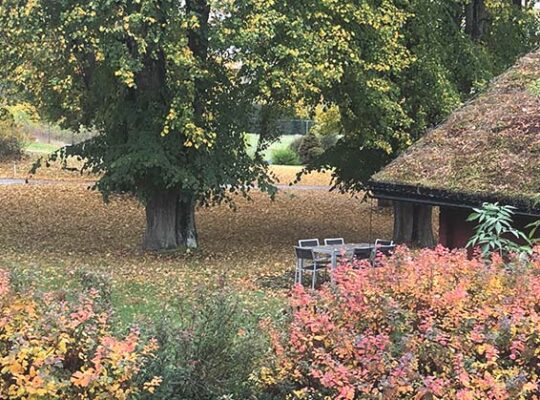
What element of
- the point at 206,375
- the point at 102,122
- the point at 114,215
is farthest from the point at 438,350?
the point at 114,215

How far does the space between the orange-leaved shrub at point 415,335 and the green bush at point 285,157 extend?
42.3 meters

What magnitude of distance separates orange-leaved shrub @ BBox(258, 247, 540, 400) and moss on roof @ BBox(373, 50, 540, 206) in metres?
4.18

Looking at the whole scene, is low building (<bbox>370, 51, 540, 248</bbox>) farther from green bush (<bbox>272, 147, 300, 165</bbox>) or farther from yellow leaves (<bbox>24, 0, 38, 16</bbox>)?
green bush (<bbox>272, 147, 300, 165</bbox>)

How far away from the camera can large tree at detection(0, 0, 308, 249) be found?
43.7 ft

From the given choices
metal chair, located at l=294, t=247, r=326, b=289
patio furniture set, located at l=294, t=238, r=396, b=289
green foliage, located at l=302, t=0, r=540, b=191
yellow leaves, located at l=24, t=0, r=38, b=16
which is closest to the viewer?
patio furniture set, located at l=294, t=238, r=396, b=289

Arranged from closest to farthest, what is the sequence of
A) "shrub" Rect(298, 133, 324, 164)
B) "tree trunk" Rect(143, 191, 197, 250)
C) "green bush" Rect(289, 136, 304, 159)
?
"tree trunk" Rect(143, 191, 197, 250) → "shrub" Rect(298, 133, 324, 164) → "green bush" Rect(289, 136, 304, 159)

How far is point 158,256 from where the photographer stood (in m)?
16.2

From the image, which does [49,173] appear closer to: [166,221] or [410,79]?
[166,221]

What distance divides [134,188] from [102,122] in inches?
71.6

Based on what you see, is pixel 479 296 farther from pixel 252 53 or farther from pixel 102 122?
pixel 102 122

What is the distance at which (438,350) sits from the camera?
12.9 ft

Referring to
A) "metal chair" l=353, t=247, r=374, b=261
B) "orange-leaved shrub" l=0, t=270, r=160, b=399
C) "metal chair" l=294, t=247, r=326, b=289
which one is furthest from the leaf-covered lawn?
"metal chair" l=353, t=247, r=374, b=261

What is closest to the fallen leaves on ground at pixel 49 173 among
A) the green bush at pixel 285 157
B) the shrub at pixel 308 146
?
the shrub at pixel 308 146

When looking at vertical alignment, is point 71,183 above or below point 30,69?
below
